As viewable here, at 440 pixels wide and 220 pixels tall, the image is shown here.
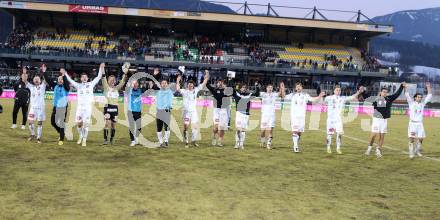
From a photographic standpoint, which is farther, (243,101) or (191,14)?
(191,14)

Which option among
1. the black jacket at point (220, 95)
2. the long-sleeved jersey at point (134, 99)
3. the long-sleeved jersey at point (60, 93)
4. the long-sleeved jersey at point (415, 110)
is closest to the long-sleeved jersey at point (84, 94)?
the long-sleeved jersey at point (60, 93)

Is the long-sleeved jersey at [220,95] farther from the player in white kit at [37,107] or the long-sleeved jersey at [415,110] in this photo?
the long-sleeved jersey at [415,110]

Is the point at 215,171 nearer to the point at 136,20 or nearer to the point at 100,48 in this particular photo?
the point at 100,48

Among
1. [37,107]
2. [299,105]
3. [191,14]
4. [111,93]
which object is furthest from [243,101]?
[191,14]

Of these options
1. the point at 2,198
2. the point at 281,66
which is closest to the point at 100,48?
the point at 281,66

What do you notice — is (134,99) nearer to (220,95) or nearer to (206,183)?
(220,95)

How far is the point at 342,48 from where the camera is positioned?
59.2m

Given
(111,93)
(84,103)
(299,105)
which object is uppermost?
(111,93)

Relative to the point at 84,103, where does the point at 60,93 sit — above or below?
above

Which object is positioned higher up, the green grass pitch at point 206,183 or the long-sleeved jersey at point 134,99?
the long-sleeved jersey at point 134,99

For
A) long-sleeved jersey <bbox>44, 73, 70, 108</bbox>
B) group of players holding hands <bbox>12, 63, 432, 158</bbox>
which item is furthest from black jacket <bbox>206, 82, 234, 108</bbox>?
long-sleeved jersey <bbox>44, 73, 70, 108</bbox>

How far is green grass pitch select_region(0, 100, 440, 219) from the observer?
7988 millimetres

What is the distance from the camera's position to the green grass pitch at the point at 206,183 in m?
7.99

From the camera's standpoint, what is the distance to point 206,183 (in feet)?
33.3
